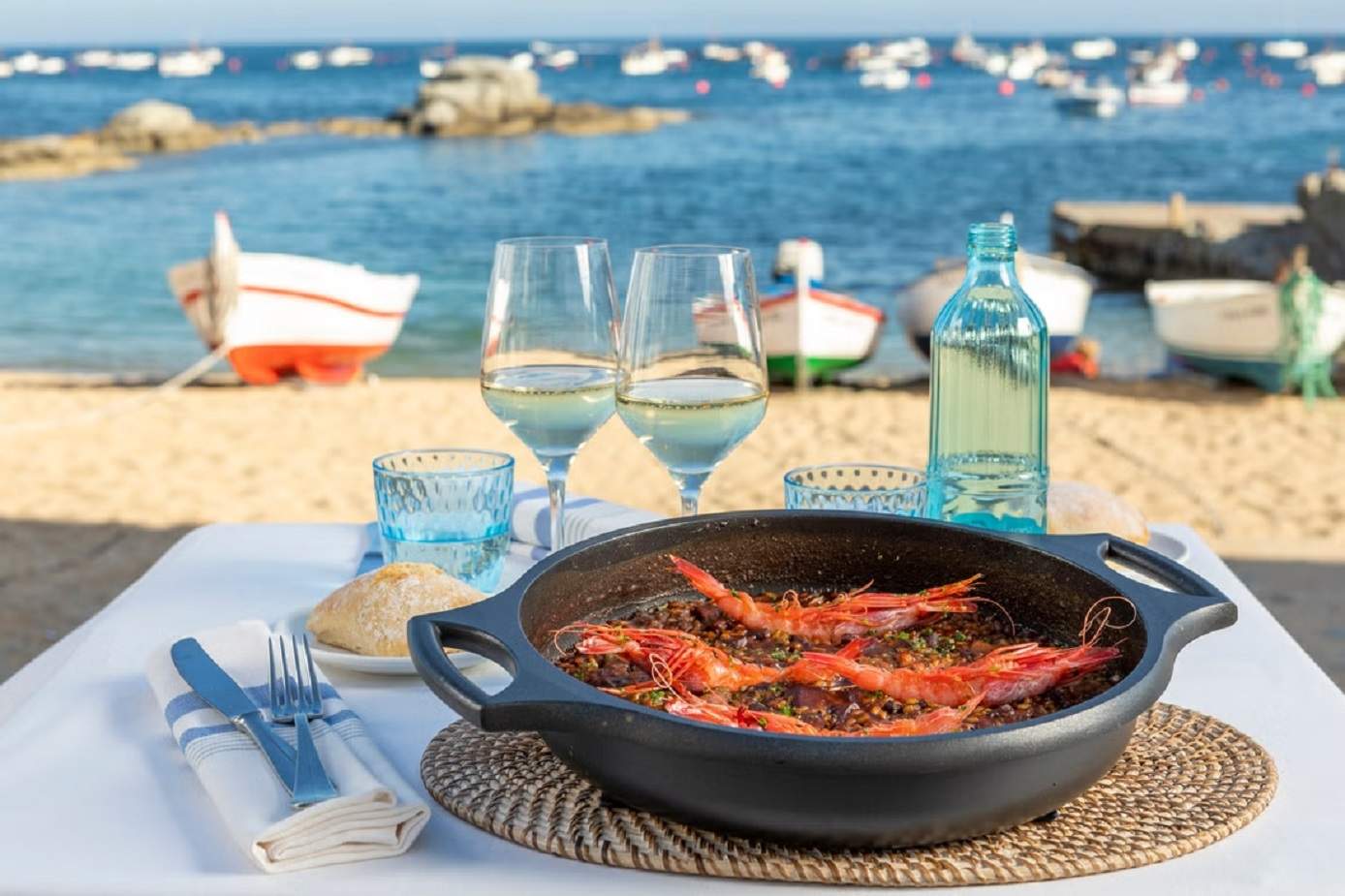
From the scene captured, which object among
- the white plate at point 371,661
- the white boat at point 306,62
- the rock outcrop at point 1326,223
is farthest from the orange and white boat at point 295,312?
the white boat at point 306,62

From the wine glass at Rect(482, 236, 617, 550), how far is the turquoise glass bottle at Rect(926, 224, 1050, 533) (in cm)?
38

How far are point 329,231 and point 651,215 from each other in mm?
5568

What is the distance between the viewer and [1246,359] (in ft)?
31.7

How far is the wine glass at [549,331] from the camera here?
63.8 inches

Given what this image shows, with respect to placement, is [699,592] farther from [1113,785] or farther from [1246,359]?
[1246,359]

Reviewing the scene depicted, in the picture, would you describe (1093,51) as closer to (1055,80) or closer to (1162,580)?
(1055,80)

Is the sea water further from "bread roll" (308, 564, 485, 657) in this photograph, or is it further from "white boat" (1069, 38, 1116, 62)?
"white boat" (1069, 38, 1116, 62)

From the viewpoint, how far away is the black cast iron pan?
3.09ft

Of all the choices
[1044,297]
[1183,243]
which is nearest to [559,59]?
[1183,243]

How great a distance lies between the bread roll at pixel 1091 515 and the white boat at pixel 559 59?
82707 mm

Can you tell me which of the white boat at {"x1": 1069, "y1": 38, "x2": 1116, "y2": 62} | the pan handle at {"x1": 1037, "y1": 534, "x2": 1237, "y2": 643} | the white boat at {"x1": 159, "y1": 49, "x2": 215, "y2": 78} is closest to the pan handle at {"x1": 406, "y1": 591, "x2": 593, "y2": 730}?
the pan handle at {"x1": 1037, "y1": 534, "x2": 1237, "y2": 643}

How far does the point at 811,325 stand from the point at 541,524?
8332mm

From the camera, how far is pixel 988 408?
175 centimetres

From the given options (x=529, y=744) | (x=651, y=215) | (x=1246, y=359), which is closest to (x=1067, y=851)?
(x=529, y=744)
